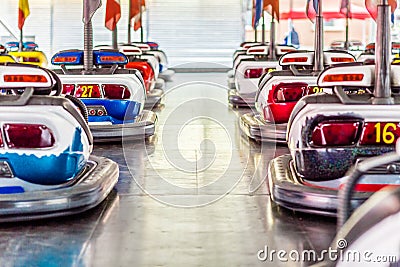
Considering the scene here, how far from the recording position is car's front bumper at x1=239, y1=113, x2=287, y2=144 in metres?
5.18

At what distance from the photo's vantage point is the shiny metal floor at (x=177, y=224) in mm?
2580

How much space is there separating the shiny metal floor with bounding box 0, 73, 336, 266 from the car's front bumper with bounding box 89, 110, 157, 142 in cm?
34

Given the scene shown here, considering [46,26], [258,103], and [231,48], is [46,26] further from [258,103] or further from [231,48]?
[258,103]

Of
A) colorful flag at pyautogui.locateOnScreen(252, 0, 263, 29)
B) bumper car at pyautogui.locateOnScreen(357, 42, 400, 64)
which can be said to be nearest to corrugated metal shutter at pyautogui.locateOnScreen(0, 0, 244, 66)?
colorful flag at pyautogui.locateOnScreen(252, 0, 263, 29)

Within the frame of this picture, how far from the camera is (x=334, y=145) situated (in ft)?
10.3

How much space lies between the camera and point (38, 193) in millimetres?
3066

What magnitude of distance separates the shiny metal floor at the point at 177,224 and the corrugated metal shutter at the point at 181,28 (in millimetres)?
11523

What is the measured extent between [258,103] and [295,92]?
0.46 meters

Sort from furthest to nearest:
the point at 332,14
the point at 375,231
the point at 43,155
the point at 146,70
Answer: the point at 332,14 → the point at 146,70 → the point at 43,155 → the point at 375,231

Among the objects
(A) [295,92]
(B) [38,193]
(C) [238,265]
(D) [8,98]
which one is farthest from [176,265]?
(A) [295,92]

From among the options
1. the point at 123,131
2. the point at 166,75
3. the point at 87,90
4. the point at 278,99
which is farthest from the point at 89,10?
the point at 166,75

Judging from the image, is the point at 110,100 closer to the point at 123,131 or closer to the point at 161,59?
the point at 123,131

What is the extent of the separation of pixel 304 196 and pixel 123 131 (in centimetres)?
241

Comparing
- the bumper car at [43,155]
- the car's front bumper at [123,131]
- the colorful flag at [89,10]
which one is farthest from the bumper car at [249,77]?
the bumper car at [43,155]
